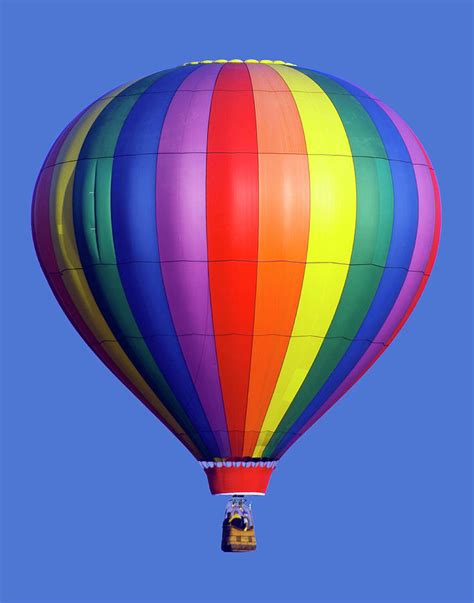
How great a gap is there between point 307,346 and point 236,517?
2.54 m

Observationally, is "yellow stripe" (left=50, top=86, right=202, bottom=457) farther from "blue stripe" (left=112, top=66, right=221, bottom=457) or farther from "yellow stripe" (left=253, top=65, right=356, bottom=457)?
"yellow stripe" (left=253, top=65, right=356, bottom=457)

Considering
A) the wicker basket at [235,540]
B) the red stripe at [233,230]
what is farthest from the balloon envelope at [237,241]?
the wicker basket at [235,540]

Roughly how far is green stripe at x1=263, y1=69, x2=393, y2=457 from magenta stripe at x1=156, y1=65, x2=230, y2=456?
138 cm

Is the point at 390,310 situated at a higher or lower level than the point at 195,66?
lower

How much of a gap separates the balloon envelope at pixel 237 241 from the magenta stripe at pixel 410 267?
0.04 meters

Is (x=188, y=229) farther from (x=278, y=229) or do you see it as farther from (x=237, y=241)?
(x=278, y=229)

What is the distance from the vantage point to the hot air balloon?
35.9 meters

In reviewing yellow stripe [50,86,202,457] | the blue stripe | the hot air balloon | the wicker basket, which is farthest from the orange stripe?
the wicker basket

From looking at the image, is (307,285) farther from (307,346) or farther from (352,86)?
(352,86)

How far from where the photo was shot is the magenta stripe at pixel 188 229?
35.9 metres

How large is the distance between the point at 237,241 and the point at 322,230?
3.61 feet

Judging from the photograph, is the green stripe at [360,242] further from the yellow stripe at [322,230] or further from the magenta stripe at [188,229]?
the magenta stripe at [188,229]

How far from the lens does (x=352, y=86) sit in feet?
124

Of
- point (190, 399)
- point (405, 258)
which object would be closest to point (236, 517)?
point (190, 399)
